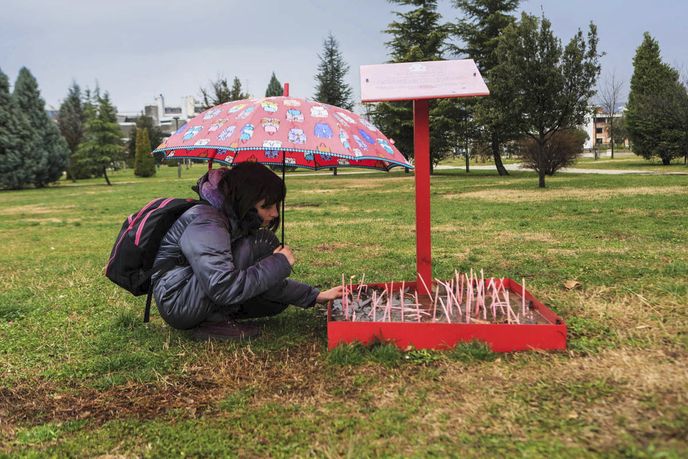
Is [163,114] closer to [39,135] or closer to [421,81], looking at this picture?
[39,135]

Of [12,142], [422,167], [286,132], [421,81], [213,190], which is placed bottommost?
[213,190]

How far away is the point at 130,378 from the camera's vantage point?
3188 millimetres

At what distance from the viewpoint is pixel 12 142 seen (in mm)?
28766

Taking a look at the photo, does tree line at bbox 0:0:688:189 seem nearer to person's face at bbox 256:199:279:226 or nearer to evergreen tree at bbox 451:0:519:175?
evergreen tree at bbox 451:0:519:175

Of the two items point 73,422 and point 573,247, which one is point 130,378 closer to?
point 73,422

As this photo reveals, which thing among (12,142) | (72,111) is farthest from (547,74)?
(72,111)

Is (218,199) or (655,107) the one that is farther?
(655,107)

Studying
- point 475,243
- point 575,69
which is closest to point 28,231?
point 475,243

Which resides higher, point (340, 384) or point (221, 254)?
point (221, 254)

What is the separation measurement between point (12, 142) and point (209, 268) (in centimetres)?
3097

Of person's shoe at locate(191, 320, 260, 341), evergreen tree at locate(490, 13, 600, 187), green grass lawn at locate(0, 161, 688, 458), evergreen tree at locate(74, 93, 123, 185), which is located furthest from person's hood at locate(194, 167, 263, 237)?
evergreen tree at locate(74, 93, 123, 185)

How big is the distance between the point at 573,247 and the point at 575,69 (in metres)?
13.0

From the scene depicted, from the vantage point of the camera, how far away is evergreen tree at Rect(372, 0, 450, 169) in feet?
105

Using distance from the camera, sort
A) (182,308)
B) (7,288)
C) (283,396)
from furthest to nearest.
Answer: (7,288)
(182,308)
(283,396)
